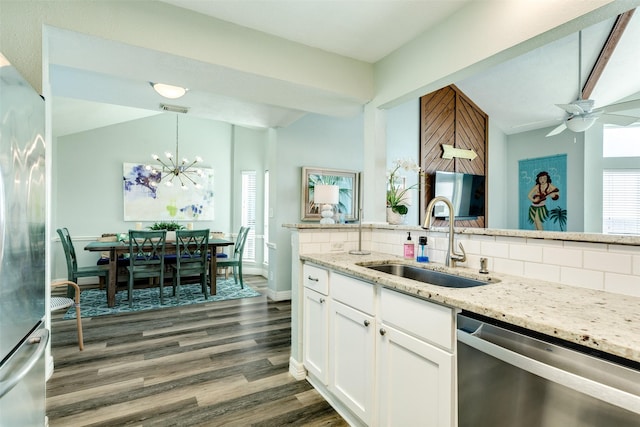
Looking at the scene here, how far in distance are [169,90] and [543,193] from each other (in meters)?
6.44

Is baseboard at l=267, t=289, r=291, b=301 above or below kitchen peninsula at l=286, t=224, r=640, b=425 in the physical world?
below

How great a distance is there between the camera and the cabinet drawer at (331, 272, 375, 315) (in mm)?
1592

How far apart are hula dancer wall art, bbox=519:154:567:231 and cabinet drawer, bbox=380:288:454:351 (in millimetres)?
5724

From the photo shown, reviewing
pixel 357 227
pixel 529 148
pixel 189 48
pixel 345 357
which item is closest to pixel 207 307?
pixel 357 227

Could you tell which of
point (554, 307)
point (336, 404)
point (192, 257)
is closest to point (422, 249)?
point (554, 307)

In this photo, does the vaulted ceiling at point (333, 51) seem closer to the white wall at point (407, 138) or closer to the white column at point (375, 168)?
the white column at point (375, 168)

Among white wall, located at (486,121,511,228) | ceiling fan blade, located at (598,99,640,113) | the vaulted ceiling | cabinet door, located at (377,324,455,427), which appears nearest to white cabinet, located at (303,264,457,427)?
cabinet door, located at (377,324,455,427)

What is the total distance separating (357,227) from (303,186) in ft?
6.83

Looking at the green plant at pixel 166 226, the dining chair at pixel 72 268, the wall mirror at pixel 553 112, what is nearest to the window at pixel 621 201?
the wall mirror at pixel 553 112

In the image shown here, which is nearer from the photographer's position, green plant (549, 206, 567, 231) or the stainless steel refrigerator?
the stainless steel refrigerator

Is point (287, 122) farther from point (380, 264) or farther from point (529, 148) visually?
point (529, 148)

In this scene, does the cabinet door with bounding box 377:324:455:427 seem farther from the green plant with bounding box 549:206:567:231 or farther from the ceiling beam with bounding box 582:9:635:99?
the green plant with bounding box 549:206:567:231

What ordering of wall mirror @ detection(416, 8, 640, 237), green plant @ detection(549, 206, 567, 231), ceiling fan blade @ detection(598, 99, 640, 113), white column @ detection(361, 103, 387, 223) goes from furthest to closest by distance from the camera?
1. green plant @ detection(549, 206, 567, 231)
2. wall mirror @ detection(416, 8, 640, 237)
3. ceiling fan blade @ detection(598, 99, 640, 113)
4. white column @ detection(361, 103, 387, 223)

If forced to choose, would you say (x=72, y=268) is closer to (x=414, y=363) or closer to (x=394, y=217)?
(x=394, y=217)
